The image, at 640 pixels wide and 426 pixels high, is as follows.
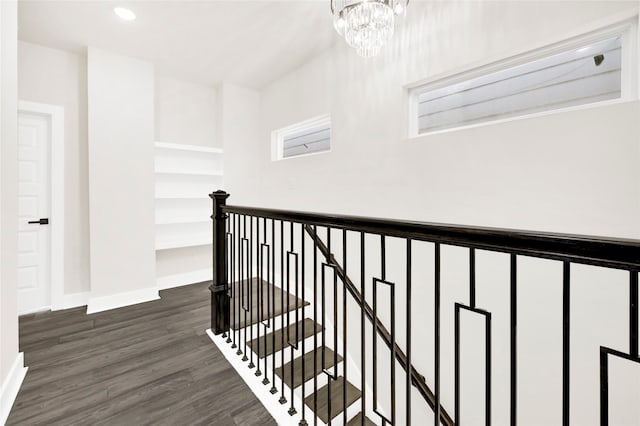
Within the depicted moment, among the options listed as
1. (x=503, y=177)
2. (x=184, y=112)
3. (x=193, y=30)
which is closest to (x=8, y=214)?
(x=193, y=30)

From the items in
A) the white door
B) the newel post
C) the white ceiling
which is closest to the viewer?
the newel post

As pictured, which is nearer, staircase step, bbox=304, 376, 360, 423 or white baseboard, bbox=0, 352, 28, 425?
white baseboard, bbox=0, 352, 28, 425

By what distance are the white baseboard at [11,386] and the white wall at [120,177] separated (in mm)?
1177

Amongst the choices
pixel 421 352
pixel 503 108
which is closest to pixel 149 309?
pixel 421 352

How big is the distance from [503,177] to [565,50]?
2.70 ft

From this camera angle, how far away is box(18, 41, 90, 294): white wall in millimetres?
3008

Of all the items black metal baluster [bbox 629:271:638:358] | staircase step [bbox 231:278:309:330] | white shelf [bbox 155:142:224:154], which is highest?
white shelf [bbox 155:142:224:154]

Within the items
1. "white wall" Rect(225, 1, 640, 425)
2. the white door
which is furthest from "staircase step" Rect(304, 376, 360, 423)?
the white door

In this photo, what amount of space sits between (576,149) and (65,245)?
4.54 m

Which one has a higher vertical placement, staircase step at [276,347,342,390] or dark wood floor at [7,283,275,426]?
dark wood floor at [7,283,275,426]

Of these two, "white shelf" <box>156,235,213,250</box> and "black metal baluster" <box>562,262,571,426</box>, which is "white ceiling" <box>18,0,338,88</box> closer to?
"white shelf" <box>156,235,213,250</box>

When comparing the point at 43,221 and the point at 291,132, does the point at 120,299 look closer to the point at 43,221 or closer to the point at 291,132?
the point at 43,221

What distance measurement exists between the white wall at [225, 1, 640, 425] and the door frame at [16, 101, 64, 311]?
2.95 meters

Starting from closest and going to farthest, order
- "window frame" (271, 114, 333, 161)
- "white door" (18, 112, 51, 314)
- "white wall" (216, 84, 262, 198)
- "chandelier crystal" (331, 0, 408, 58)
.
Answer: "chandelier crystal" (331, 0, 408, 58)
"white door" (18, 112, 51, 314)
"window frame" (271, 114, 333, 161)
"white wall" (216, 84, 262, 198)
